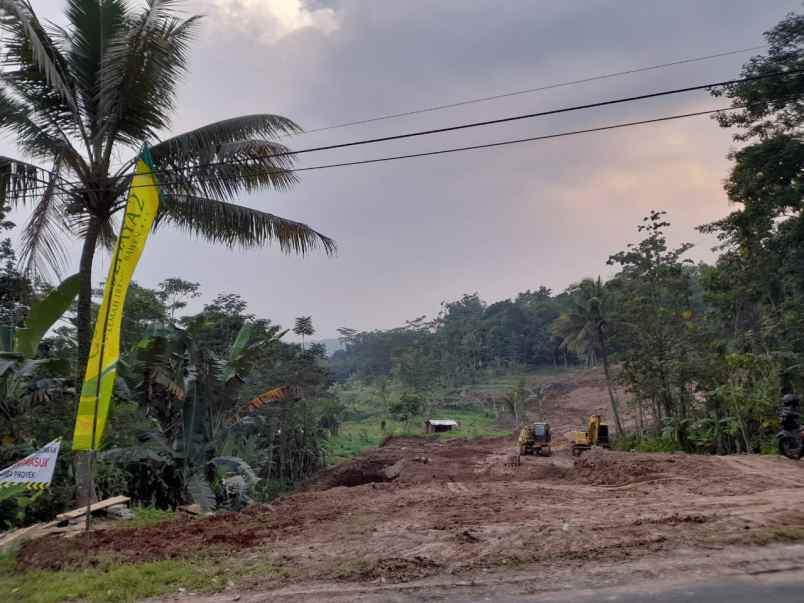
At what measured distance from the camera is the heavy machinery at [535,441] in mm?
24703

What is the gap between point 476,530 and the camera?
26.5 ft

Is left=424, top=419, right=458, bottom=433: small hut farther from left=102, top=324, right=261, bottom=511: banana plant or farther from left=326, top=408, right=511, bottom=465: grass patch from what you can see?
left=102, top=324, right=261, bottom=511: banana plant

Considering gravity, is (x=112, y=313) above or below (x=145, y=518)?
above

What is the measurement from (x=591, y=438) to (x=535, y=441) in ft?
8.71

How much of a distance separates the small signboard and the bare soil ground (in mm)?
901

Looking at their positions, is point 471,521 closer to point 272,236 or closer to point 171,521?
point 171,521

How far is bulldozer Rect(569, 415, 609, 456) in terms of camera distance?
2473 cm

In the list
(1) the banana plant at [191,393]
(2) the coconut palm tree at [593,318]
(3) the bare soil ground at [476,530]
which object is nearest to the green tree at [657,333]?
(2) the coconut palm tree at [593,318]

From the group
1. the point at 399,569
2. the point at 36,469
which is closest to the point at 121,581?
the point at 36,469

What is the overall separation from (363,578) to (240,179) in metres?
7.05

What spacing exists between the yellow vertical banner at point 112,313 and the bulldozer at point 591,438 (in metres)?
20.3

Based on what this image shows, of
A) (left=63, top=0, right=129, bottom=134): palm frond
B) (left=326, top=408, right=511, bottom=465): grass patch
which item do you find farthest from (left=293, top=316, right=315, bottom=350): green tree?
(left=63, top=0, right=129, bottom=134): palm frond

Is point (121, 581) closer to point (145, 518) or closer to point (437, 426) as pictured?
point (145, 518)

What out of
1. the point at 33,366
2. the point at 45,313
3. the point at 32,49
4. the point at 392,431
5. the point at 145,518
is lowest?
the point at 392,431
